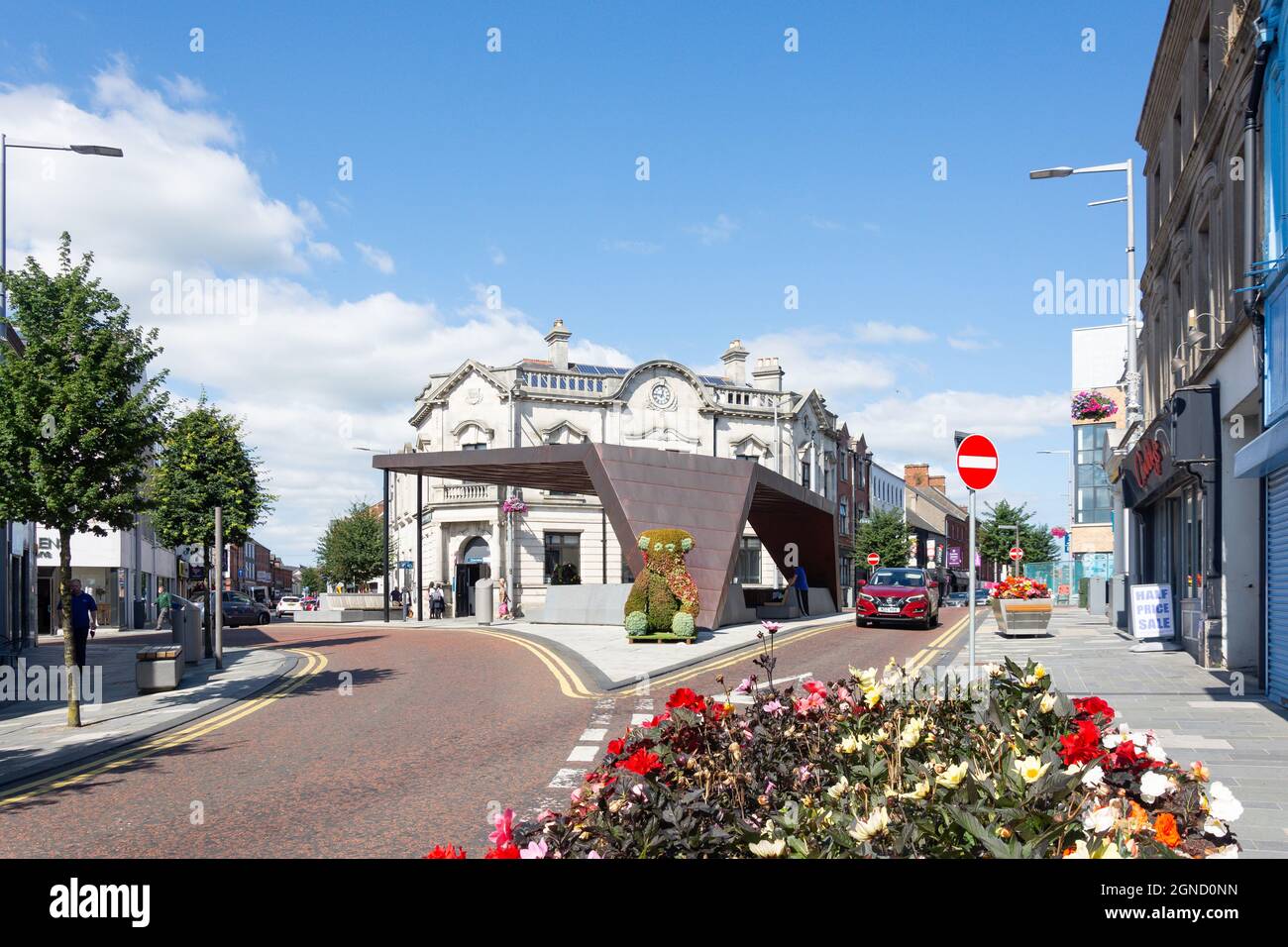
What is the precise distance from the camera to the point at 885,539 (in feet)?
220

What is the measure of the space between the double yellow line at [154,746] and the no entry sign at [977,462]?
942 centimetres

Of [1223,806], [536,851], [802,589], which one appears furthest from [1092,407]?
[536,851]

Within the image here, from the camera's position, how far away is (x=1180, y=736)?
10.1 m

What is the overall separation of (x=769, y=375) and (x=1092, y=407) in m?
17.4

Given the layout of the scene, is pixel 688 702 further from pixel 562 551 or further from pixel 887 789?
pixel 562 551

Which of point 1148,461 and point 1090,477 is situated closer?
point 1148,461

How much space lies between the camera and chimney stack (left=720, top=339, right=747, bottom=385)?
59.4m

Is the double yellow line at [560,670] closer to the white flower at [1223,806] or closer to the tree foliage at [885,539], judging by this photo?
the white flower at [1223,806]

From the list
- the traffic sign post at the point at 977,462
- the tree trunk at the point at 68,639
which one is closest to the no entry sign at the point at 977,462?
the traffic sign post at the point at 977,462

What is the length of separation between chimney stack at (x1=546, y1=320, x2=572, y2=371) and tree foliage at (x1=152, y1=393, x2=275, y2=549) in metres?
16.0

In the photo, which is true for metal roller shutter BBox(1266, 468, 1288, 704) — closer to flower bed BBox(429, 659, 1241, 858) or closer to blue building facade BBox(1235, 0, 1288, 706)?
blue building facade BBox(1235, 0, 1288, 706)

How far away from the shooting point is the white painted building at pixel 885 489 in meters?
80.1

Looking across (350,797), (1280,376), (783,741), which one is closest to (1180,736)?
(1280,376)
